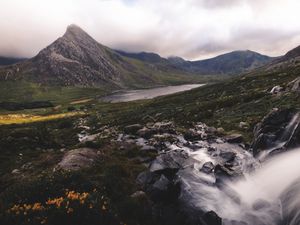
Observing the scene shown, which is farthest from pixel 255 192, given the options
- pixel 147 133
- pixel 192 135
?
pixel 147 133

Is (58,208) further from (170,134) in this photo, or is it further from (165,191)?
(170,134)

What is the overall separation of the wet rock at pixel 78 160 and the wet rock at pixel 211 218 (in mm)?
8887

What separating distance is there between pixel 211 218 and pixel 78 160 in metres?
11.2


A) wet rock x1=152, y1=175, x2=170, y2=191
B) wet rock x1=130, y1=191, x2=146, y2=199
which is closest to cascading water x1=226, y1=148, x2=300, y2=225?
wet rock x1=152, y1=175, x2=170, y2=191

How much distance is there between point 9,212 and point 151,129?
98.3 ft

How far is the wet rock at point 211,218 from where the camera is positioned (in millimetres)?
16281

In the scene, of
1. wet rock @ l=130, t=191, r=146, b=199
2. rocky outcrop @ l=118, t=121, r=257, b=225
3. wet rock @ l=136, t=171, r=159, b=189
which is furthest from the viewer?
wet rock @ l=136, t=171, r=159, b=189

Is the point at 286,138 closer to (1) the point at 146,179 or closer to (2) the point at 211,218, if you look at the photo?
(1) the point at 146,179

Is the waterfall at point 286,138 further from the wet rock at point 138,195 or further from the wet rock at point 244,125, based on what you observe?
the wet rock at point 138,195

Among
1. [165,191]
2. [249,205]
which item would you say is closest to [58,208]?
[165,191]

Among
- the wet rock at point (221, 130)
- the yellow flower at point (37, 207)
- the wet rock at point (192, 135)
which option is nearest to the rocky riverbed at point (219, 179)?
the yellow flower at point (37, 207)

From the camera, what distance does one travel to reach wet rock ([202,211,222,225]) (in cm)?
1628

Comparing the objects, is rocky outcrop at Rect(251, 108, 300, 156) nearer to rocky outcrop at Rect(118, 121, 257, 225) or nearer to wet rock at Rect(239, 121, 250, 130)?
rocky outcrop at Rect(118, 121, 257, 225)

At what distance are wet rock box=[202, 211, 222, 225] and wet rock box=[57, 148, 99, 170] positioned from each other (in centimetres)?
889
